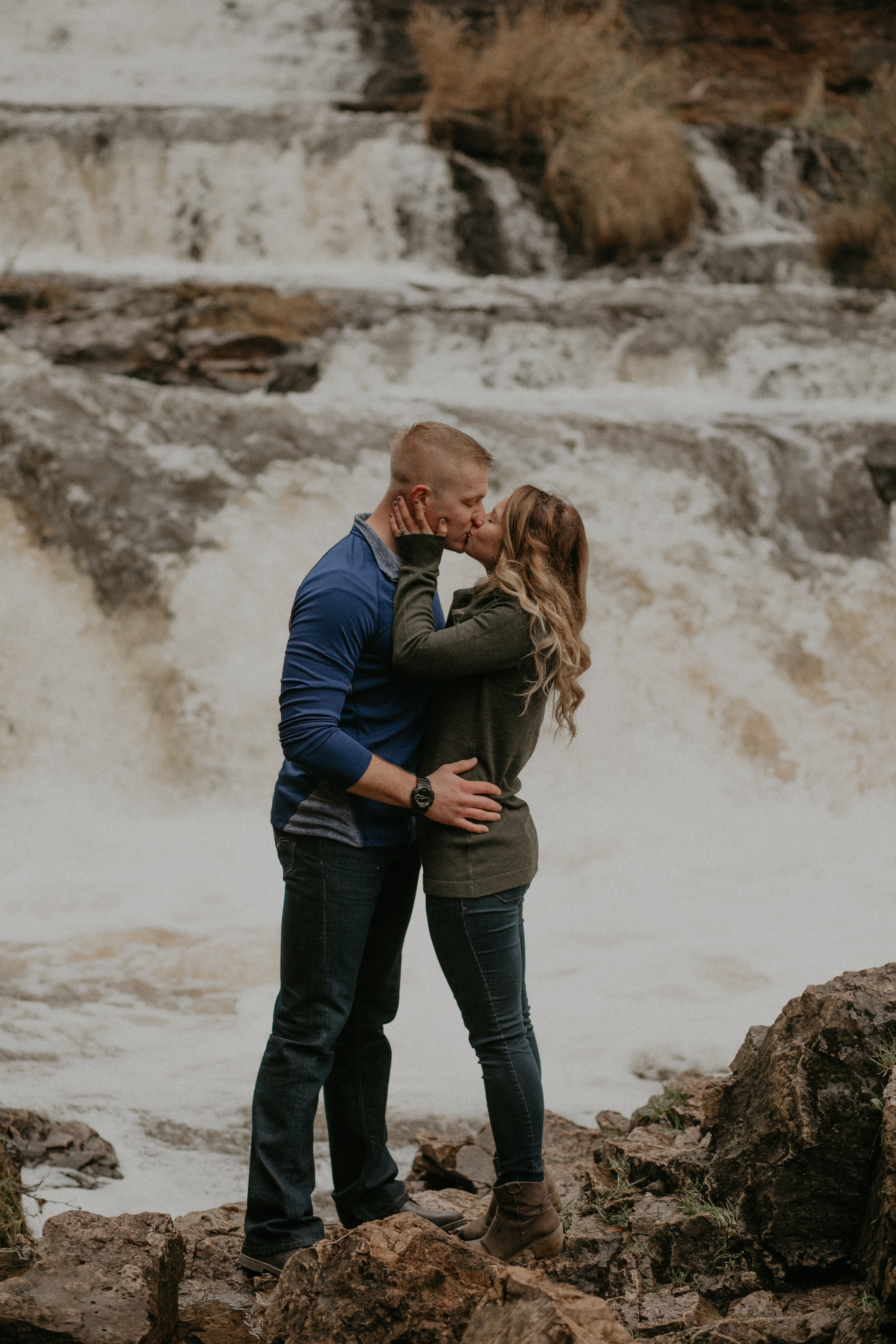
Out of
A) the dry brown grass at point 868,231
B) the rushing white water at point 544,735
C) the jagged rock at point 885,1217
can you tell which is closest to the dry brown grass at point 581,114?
the dry brown grass at point 868,231

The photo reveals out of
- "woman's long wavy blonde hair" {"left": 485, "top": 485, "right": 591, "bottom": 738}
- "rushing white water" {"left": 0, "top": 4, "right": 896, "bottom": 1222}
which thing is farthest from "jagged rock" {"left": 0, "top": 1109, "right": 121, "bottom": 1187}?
"woman's long wavy blonde hair" {"left": 485, "top": 485, "right": 591, "bottom": 738}

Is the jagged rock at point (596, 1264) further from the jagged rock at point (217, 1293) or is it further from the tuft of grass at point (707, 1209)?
the jagged rock at point (217, 1293)

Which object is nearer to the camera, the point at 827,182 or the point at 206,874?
the point at 206,874

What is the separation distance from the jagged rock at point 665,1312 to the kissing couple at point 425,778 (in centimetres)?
23

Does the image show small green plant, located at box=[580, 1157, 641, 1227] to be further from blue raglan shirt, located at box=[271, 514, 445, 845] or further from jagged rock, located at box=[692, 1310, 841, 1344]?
blue raglan shirt, located at box=[271, 514, 445, 845]

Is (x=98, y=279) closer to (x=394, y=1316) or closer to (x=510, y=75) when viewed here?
(x=510, y=75)

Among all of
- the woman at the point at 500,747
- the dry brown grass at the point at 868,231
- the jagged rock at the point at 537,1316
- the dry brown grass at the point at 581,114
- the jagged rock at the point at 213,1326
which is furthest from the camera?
the dry brown grass at the point at 581,114

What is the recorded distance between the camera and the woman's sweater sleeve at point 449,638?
7.58 ft

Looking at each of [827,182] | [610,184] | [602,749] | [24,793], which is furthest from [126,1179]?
[827,182]

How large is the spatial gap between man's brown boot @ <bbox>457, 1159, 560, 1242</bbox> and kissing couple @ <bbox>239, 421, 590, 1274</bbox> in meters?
0.03

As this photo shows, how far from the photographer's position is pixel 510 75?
1183 centimetres

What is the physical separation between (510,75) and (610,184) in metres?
2.01

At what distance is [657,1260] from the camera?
234cm

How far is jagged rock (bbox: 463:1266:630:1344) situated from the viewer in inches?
70.6
